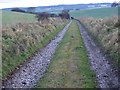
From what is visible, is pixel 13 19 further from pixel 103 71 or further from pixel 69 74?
pixel 69 74

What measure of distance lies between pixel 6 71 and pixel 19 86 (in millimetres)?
3321

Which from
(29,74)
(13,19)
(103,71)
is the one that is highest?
(13,19)

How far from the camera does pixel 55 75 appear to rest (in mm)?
20375

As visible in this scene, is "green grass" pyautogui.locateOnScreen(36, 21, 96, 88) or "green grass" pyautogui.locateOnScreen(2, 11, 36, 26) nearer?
"green grass" pyautogui.locateOnScreen(36, 21, 96, 88)

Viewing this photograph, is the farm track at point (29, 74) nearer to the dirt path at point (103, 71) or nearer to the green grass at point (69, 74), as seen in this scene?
the green grass at point (69, 74)

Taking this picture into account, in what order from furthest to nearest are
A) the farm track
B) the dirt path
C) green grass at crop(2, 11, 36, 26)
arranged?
green grass at crop(2, 11, 36, 26)
the farm track
the dirt path

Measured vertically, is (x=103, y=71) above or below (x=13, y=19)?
below

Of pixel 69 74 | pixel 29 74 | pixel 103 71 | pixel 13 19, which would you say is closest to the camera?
pixel 69 74

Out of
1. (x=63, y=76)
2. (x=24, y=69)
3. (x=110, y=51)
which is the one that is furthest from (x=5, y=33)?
(x=63, y=76)

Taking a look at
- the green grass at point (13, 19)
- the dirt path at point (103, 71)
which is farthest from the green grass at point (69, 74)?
the green grass at point (13, 19)

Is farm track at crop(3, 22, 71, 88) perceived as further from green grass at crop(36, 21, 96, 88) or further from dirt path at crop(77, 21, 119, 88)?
dirt path at crop(77, 21, 119, 88)

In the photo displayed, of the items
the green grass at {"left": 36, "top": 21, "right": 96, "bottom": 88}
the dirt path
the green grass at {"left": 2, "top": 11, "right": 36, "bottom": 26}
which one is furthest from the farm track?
the green grass at {"left": 2, "top": 11, "right": 36, "bottom": 26}

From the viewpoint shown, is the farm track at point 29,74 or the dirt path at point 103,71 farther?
the farm track at point 29,74

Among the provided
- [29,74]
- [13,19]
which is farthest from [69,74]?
[13,19]
